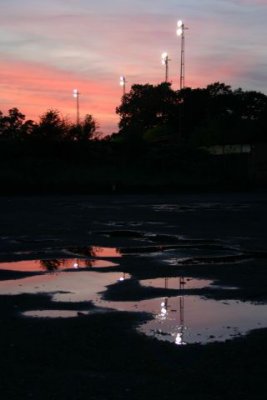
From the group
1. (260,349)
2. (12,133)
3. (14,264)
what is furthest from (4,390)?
(12,133)

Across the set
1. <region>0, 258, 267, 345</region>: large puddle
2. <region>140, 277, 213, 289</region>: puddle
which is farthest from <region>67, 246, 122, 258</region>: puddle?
<region>140, 277, 213, 289</region>: puddle

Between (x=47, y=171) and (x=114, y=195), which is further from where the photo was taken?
(x=47, y=171)

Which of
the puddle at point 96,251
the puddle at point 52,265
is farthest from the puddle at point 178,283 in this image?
the puddle at point 96,251

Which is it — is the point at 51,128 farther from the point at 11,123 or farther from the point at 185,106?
the point at 185,106

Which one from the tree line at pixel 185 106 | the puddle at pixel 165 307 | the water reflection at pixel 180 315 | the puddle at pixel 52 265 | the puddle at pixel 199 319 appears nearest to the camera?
the water reflection at pixel 180 315

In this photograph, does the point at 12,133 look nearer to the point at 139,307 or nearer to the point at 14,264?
the point at 14,264

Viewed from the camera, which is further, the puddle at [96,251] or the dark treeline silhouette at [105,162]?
the dark treeline silhouette at [105,162]

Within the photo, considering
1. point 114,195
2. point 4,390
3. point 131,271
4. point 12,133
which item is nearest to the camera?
point 4,390

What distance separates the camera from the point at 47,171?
183 feet

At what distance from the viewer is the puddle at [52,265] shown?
14906mm

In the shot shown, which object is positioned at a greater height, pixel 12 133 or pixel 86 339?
pixel 12 133

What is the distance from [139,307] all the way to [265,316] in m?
1.79

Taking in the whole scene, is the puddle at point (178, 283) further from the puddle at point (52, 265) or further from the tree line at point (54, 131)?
→ the tree line at point (54, 131)

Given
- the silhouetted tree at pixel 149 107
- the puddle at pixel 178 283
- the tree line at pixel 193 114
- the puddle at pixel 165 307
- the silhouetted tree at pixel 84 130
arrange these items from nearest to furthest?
the puddle at pixel 165 307, the puddle at pixel 178 283, the silhouetted tree at pixel 84 130, the tree line at pixel 193 114, the silhouetted tree at pixel 149 107
